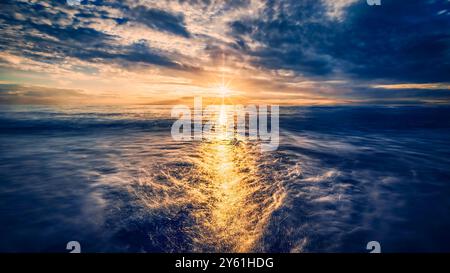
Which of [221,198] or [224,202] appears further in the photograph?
[221,198]

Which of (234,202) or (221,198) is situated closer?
(234,202)

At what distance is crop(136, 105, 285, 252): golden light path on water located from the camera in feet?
9.64

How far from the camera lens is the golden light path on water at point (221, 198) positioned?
2.94m

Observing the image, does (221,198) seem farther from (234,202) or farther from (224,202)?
(234,202)

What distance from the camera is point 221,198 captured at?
13.3 ft

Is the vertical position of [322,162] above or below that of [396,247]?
above

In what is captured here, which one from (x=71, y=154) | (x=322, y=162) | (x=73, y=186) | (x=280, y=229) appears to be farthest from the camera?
(x=71, y=154)

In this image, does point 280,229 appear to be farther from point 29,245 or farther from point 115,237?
point 29,245

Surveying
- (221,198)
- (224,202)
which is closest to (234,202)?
(224,202)

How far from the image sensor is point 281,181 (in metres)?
4.96
